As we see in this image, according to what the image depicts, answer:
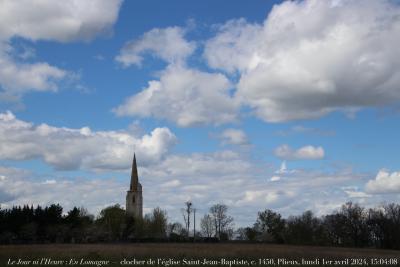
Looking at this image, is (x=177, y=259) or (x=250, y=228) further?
(x=250, y=228)

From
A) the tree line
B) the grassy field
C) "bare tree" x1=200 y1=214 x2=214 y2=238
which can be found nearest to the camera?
the grassy field

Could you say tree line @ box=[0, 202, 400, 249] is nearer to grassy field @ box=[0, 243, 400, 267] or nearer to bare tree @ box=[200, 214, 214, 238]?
bare tree @ box=[200, 214, 214, 238]

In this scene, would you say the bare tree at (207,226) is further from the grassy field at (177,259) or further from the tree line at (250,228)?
the grassy field at (177,259)

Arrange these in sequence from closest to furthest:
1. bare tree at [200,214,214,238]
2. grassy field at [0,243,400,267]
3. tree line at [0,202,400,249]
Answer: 1. grassy field at [0,243,400,267]
2. tree line at [0,202,400,249]
3. bare tree at [200,214,214,238]

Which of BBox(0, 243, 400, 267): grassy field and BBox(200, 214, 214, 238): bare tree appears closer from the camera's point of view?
BBox(0, 243, 400, 267): grassy field

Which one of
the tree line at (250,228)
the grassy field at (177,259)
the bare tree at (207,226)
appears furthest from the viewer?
the bare tree at (207,226)

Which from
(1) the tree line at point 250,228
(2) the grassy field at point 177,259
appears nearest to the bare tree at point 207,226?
(1) the tree line at point 250,228

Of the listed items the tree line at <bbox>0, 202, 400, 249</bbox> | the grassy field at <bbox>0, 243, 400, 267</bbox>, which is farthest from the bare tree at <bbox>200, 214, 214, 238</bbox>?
the grassy field at <bbox>0, 243, 400, 267</bbox>

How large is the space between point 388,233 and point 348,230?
12.4m

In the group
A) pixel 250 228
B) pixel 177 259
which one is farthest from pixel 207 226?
pixel 177 259

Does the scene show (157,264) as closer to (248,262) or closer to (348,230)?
(248,262)

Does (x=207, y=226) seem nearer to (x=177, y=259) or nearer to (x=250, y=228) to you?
(x=250, y=228)

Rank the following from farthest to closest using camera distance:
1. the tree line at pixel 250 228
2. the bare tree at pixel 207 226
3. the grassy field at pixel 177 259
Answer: the bare tree at pixel 207 226, the tree line at pixel 250 228, the grassy field at pixel 177 259

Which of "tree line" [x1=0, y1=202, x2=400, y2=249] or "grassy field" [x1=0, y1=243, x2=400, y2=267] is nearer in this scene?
"grassy field" [x1=0, y1=243, x2=400, y2=267]
